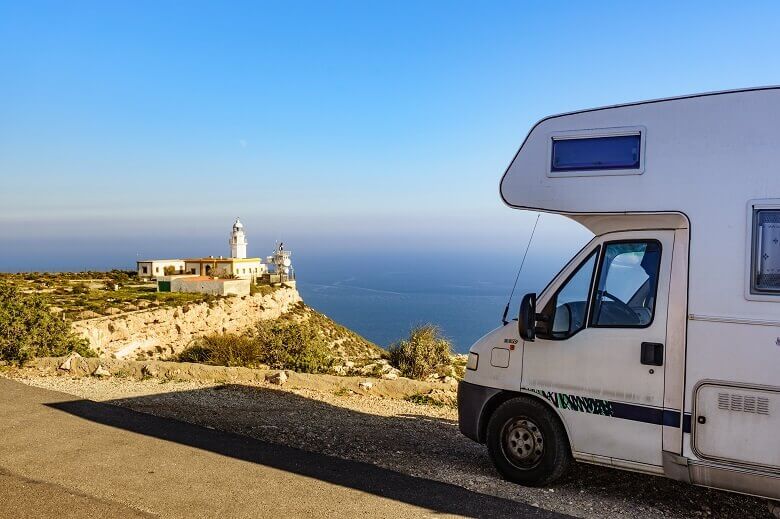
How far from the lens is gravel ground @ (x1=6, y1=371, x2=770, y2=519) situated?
601 centimetres

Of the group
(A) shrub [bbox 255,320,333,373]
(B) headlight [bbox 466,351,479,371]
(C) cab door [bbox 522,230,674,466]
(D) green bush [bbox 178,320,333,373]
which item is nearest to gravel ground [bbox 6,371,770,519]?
(C) cab door [bbox 522,230,674,466]

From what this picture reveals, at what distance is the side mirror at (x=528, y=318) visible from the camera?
20.1ft

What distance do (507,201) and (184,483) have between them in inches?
176

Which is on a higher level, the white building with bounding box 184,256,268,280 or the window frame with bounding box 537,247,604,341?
the window frame with bounding box 537,247,604,341

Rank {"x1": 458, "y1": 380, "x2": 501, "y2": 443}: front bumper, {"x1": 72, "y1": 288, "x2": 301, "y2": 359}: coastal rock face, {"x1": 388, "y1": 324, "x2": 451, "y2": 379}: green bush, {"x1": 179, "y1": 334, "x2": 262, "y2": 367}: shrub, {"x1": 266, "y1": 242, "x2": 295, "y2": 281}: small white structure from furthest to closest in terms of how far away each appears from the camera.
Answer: {"x1": 266, "y1": 242, "x2": 295, "y2": 281}: small white structure < {"x1": 72, "y1": 288, "x2": 301, "y2": 359}: coastal rock face < {"x1": 388, "y1": 324, "x2": 451, "y2": 379}: green bush < {"x1": 179, "y1": 334, "x2": 262, "y2": 367}: shrub < {"x1": 458, "y1": 380, "x2": 501, "y2": 443}: front bumper

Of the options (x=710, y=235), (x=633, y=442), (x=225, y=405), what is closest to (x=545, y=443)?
(x=633, y=442)

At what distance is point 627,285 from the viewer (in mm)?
5992

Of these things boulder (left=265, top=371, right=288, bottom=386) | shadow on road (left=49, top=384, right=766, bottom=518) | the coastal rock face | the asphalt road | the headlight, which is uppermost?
the headlight

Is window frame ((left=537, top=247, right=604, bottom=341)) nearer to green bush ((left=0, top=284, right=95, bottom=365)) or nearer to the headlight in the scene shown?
the headlight

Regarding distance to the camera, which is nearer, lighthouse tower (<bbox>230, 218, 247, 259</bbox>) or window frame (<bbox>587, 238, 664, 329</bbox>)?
window frame (<bbox>587, 238, 664, 329</bbox>)

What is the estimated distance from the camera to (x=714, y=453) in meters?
5.30

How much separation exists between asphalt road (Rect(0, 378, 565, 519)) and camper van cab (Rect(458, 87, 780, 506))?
3.56 ft

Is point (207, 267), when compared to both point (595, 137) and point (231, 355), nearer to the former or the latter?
point (231, 355)

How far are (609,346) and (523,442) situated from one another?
145 centimetres
